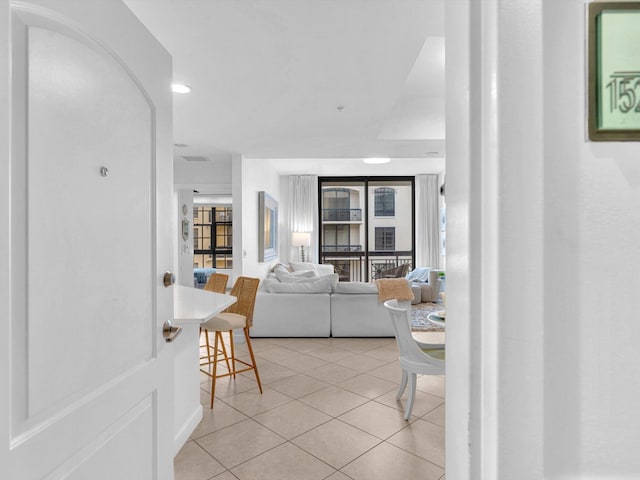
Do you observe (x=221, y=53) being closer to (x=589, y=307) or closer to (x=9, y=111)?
(x=9, y=111)

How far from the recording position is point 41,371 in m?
0.83

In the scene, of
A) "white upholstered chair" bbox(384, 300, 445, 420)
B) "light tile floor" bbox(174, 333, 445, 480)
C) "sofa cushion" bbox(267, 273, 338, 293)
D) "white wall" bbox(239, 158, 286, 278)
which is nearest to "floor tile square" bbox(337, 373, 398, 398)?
"light tile floor" bbox(174, 333, 445, 480)

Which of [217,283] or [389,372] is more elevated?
[217,283]

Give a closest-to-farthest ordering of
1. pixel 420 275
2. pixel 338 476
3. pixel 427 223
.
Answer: pixel 338 476 → pixel 420 275 → pixel 427 223

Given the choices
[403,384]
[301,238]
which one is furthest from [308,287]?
[301,238]

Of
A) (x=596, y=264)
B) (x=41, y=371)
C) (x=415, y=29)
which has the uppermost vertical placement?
(x=415, y=29)

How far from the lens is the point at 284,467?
213 cm

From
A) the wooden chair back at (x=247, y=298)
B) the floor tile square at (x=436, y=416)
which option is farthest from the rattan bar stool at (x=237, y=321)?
the floor tile square at (x=436, y=416)

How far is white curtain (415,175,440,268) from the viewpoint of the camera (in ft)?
26.4

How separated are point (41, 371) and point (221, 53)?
2.04 m

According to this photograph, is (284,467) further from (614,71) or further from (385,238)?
(385,238)

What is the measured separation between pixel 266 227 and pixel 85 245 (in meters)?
5.20

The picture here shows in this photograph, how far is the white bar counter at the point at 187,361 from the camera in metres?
2.26

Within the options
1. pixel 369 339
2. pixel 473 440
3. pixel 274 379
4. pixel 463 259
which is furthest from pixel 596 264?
pixel 369 339
